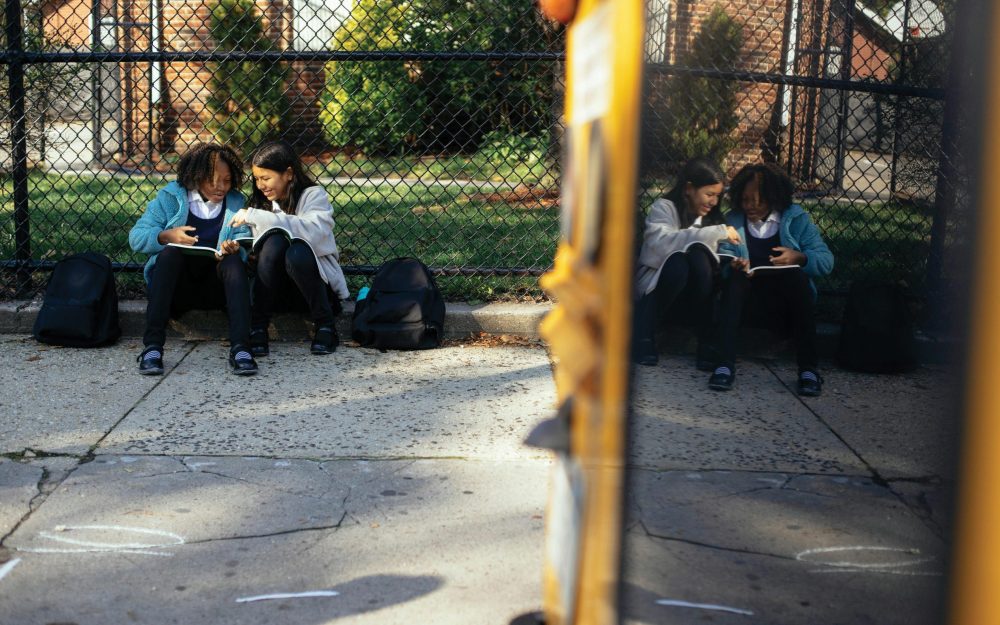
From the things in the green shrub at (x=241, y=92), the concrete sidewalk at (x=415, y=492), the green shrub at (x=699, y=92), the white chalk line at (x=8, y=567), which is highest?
the green shrub at (x=241, y=92)

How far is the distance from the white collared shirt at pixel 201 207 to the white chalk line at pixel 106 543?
7.34 feet

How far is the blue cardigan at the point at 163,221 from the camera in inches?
197

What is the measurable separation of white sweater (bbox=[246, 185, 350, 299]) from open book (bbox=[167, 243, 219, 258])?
0.20 m

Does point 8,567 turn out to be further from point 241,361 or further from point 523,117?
point 523,117

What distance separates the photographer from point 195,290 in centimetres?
512

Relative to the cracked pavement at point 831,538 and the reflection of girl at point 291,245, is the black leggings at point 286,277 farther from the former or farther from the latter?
the cracked pavement at point 831,538

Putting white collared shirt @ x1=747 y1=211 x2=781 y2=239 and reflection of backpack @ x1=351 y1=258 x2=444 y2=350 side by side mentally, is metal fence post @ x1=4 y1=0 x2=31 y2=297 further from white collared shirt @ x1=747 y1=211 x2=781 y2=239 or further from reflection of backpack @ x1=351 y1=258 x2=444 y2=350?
white collared shirt @ x1=747 y1=211 x2=781 y2=239

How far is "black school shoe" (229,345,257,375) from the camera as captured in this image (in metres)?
4.66

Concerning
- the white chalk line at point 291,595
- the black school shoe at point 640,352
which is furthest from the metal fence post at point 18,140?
the black school shoe at point 640,352

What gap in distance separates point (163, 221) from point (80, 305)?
1.74ft

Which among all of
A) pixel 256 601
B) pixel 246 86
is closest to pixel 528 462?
pixel 256 601

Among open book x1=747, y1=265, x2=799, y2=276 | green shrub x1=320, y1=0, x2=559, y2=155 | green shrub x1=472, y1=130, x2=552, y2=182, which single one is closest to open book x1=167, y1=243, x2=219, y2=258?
open book x1=747, y1=265, x2=799, y2=276

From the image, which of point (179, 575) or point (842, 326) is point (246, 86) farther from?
point (179, 575)

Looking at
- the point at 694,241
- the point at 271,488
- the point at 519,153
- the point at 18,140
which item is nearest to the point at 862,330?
the point at 694,241
